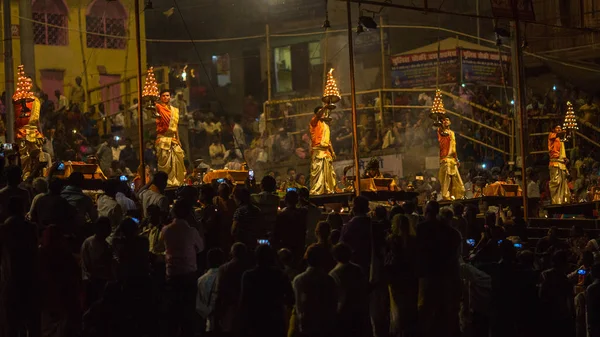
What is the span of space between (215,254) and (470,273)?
3.52m

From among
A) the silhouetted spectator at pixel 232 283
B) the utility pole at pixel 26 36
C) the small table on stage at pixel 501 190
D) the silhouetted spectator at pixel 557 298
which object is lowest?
the silhouetted spectator at pixel 557 298

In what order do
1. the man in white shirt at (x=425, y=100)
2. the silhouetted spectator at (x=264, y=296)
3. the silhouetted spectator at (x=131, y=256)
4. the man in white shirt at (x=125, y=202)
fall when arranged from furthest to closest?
the man in white shirt at (x=425, y=100), the man in white shirt at (x=125, y=202), the silhouetted spectator at (x=131, y=256), the silhouetted spectator at (x=264, y=296)

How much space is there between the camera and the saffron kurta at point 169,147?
23.4 meters

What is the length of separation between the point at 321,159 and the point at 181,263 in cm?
1311

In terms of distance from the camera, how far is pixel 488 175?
1160 inches

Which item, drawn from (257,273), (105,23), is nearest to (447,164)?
(105,23)

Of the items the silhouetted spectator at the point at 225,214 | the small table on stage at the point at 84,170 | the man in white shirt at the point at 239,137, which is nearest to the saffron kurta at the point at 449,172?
the man in white shirt at the point at 239,137

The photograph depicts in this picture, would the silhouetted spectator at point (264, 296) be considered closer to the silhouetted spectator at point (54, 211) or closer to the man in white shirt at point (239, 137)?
the silhouetted spectator at point (54, 211)

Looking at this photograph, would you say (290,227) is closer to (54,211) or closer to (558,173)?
(54,211)

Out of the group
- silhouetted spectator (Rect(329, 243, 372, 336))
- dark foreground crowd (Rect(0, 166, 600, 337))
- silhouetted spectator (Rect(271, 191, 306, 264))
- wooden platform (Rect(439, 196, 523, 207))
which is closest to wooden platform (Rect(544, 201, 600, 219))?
wooden platform (Rect(439, 196, 523, 207))

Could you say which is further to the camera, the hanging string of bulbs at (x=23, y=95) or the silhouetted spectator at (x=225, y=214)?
the hanging string of bulbs at (x=23, y=95)

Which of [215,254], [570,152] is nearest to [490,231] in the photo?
[215,254]

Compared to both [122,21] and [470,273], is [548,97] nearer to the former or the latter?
[122,21]

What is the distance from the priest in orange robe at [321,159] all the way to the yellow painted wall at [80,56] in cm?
1359
